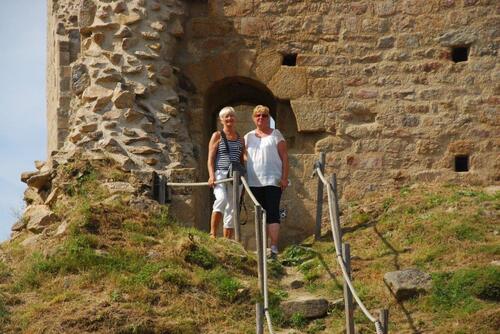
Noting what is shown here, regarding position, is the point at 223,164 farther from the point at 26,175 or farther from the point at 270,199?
the point at 26,175

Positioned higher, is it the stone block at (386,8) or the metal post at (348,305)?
the stone block at (386,8)

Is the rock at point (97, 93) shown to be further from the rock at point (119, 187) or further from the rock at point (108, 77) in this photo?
the rock at point (119, 187)

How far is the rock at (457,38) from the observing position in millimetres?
13633

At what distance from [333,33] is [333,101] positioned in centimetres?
78

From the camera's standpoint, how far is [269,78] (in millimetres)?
13805

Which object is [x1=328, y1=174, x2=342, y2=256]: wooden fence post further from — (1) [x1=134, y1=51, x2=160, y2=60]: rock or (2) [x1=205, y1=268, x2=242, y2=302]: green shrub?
(1) [x1=134, y1=51, x2=160, y2=60]: rock

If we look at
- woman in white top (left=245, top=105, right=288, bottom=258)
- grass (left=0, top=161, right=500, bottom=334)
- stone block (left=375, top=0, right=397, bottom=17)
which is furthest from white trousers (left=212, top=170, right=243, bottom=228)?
stone block (left=375, top=0, right=397, bottom=17)

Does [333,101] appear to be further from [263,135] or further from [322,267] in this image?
[322,267]

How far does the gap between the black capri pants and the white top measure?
0.05 m

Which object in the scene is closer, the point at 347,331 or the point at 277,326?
the point at 347,331

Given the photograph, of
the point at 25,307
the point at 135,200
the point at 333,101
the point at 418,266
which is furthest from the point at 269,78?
the point at 25,307

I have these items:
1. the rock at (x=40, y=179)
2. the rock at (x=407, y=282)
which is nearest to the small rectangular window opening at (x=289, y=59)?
the rock at (x=40, y=179)

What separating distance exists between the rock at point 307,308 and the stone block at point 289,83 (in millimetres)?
3698

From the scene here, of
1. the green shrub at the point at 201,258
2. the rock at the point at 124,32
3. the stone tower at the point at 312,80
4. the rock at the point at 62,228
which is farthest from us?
the rock at the point at 124,32
